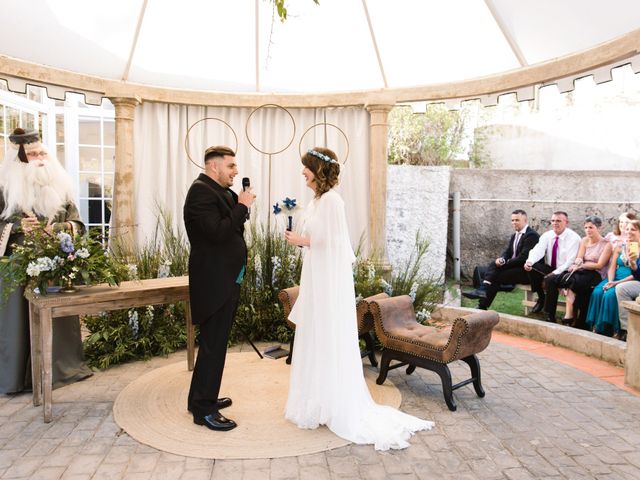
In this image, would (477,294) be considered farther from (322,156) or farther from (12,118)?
(12,118)

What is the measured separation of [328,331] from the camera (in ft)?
→ 11.7

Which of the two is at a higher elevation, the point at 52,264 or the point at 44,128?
the point at 44,128

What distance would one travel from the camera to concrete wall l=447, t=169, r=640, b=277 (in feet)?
28.8

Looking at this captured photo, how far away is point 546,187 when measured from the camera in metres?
9.13

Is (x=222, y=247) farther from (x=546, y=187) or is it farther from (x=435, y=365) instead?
(x=546, y=187)

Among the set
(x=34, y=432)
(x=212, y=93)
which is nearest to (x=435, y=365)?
(x=34, y=432)

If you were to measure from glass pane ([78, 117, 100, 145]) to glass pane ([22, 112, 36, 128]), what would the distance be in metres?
0.69

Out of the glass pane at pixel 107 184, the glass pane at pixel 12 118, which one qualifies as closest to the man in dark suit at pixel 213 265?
the glass pane at pixel 12 118

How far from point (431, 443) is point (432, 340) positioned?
0.89m

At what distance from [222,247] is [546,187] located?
7332mm

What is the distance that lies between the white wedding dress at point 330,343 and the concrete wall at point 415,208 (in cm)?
580

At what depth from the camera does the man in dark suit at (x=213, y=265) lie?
11.3ft

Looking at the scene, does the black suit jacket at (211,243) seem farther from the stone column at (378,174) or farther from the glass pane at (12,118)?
the glass pane at (12,118)

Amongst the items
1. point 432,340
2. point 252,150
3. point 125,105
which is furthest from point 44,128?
point 432,340
